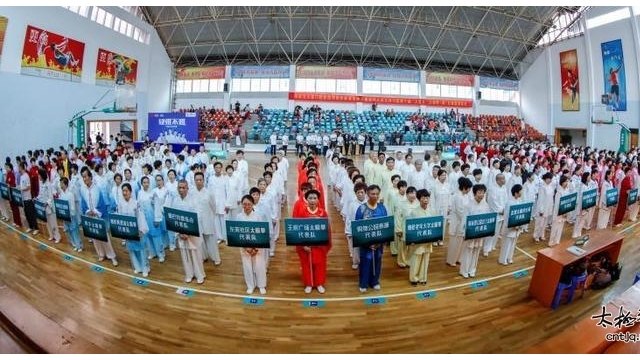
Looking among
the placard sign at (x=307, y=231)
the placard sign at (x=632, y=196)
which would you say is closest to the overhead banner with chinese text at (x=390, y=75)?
the placard sign at (x=632, y=196)

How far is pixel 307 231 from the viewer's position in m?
3.99

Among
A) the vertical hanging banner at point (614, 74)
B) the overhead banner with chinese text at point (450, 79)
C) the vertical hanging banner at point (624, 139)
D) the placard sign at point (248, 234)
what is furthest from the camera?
the overhead banner with chinese text at point (450, 79)

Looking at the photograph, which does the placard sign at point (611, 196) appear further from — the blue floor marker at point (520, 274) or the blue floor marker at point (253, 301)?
the blue floor marker at point (253, 301)

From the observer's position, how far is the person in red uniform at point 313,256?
420 cm

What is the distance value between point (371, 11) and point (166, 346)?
19293 mm

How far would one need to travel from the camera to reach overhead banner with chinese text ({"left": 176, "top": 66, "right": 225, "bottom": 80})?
74.5 ft

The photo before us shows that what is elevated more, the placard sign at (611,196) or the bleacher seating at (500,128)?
the bleacher seating at (500,128)

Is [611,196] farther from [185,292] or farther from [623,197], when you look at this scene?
[185,292]

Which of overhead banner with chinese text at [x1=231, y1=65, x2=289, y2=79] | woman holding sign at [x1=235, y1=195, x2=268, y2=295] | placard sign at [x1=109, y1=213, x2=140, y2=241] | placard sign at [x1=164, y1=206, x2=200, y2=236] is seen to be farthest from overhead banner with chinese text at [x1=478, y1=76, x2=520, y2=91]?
placard sign at [x1=109, y1=213, x2=140, y2=241]

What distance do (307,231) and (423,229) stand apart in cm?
152

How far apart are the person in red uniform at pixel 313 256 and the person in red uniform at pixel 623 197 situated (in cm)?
704

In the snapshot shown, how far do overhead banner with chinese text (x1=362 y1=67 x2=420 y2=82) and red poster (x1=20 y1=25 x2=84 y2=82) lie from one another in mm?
16130

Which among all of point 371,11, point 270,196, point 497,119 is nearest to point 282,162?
point 270,196

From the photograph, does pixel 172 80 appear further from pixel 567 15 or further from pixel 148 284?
pixel 567 15
